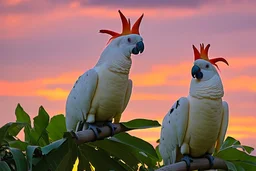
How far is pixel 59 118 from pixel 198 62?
103 cm

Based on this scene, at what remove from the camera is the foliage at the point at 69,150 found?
232 centimetres

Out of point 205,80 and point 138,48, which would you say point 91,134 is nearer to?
point 138,48

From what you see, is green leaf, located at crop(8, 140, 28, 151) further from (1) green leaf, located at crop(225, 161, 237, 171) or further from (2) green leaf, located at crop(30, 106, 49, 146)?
(1) green leaf, located at crop(225, 161, 237, 171)

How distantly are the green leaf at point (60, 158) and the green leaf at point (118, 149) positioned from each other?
0.41 m

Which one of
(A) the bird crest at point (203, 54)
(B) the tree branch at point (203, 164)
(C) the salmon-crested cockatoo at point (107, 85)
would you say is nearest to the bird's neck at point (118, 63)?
(C) the salmon-crested cockatoo at point (107, 85)

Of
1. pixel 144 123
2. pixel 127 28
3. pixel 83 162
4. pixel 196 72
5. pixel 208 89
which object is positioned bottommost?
pixel 83 162

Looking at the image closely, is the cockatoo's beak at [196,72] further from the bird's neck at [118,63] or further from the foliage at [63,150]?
the foliage at [63,150]

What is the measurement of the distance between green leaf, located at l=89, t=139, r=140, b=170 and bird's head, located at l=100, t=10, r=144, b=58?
67 cm

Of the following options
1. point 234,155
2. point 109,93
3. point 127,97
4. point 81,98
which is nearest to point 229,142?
point 234,155

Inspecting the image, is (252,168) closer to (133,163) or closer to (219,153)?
(219,153)

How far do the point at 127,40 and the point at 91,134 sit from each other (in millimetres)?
873

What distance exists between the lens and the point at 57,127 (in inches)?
141

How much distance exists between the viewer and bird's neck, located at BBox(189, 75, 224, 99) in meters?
3.33

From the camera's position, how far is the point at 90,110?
334 centimetres
